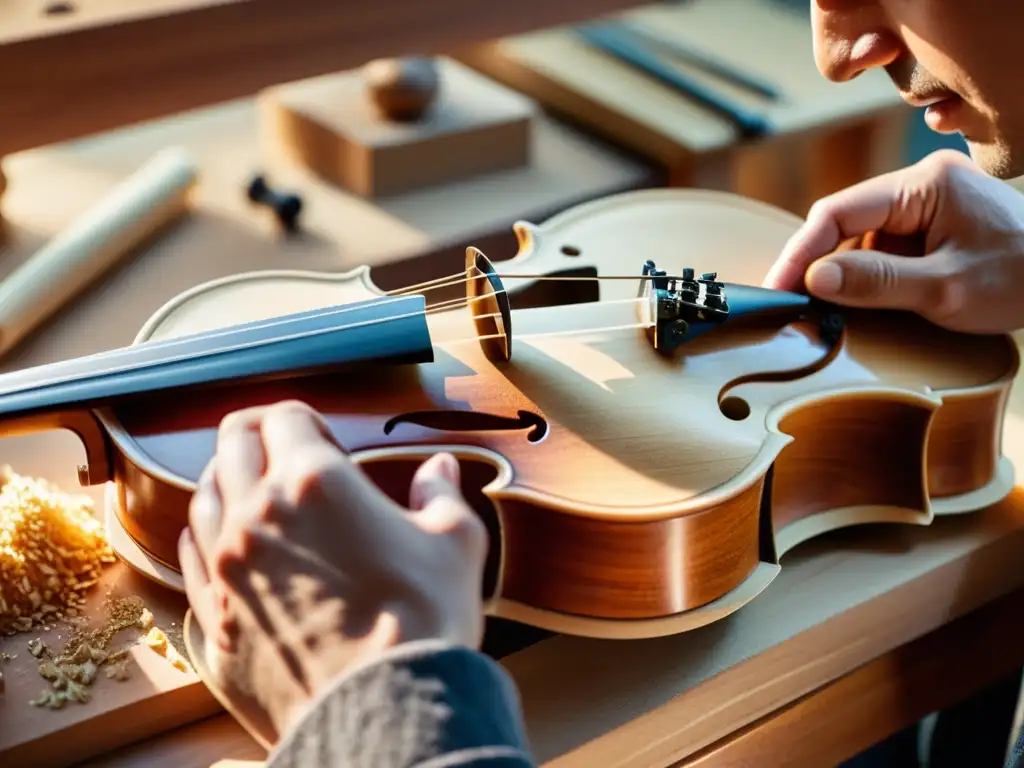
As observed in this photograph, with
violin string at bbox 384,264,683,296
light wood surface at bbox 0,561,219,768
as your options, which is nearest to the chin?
violin string at bbox 384,264,683,296

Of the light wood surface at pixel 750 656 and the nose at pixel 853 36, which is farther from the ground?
the nose at pixel 853 36

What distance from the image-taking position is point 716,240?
1070 millimetres

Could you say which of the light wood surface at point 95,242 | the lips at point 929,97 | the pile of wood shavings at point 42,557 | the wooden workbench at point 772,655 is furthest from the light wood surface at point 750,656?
the light wood surface at point 95,242

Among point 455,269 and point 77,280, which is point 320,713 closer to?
point 77,280

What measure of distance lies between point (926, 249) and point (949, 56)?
26 cm

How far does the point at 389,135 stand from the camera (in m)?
1.47

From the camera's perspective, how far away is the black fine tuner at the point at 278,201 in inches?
53.4

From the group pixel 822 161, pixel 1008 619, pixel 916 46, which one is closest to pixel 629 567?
pixel 916 46

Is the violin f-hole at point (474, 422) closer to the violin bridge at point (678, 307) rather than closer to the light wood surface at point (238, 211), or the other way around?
the violin bridge at point (678, 307)

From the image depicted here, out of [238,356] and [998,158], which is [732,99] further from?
[238,356]

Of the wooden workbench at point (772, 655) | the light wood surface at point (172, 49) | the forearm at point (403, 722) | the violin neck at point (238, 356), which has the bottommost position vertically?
the wooden workbench at point (772, 655)

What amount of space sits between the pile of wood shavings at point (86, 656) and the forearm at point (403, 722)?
0.22 meters

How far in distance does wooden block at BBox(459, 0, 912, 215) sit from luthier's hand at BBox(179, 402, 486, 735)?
1064 millimetres

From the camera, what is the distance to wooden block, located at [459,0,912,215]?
1.60 metres
